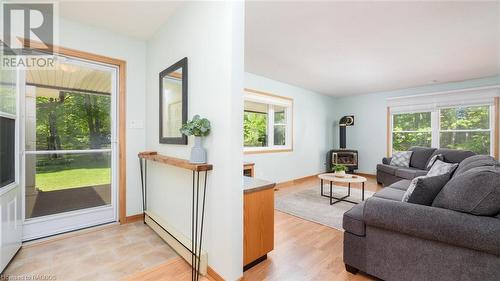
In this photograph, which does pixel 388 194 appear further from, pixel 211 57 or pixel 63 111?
pixel 63 111

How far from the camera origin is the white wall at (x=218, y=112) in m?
1.58

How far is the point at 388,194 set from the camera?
259 centimetres

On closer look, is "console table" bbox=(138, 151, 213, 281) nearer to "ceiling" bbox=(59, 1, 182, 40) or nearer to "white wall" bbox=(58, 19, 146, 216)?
"white wall" bbox=(58, 19, 146, 216)

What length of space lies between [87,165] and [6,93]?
3.51ft

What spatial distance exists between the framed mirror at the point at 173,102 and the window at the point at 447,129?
589 cm

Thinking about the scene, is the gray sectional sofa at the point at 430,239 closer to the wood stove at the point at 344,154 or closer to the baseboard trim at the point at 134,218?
the baseboard trim at the point at 134,218

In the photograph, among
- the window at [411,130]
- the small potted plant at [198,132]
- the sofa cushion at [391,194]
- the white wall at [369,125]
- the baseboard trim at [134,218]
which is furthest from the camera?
the white wall at [369,125]

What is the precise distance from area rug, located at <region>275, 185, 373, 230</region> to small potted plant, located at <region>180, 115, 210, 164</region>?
6.55 feet

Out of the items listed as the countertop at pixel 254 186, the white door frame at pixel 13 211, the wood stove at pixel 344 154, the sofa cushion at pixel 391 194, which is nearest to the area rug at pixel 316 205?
the sofa cushion at pixel 391 194

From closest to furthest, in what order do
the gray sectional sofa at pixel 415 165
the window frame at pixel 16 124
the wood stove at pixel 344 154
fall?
the window frame at pixel 16 124
the gray sectional sofa at pixel 415 165
the wood stove at pixel 344 154

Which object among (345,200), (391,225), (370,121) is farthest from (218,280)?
(370,121)

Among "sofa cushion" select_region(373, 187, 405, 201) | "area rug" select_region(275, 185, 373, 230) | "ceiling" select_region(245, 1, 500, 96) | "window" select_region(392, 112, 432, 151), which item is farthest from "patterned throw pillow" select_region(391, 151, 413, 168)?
"sofa cushion" select_region(373, 187, 405, 201)

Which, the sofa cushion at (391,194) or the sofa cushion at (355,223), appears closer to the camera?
the sofa cushion at (355,223)

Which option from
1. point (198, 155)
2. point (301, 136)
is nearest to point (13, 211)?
point (198, 155)
